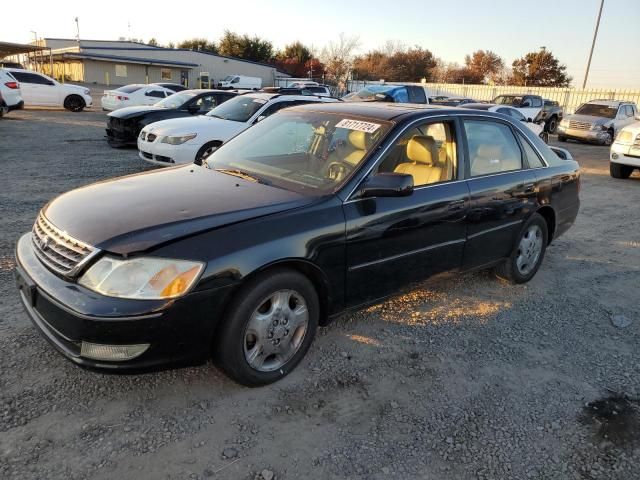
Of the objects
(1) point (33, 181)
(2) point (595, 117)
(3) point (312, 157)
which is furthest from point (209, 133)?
(2) point (595, 117)

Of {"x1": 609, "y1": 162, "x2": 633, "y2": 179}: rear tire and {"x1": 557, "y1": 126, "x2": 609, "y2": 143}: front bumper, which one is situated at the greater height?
{"x1": 557, "y1": 126, "x2": 609, "y2": 143}: front bumper

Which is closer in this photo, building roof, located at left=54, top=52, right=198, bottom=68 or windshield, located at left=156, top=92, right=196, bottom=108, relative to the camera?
windshield, located at left=156, top=92, right=196, bottom=108

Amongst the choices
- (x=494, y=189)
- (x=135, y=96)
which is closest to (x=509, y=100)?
(x=135, y=96)

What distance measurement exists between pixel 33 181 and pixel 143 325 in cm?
668

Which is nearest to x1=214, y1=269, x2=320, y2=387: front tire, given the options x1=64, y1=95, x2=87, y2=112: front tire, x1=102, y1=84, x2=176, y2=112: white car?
x1=102, y1=84, x2=176, y2=112: white car

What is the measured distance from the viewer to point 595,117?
19031 mm

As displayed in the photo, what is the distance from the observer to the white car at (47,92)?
1961 cm

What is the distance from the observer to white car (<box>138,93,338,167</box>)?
8.53 metres

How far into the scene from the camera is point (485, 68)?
237ft

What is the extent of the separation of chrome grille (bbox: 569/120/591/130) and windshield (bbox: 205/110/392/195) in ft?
59.1

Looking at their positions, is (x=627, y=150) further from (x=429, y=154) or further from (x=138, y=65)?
(x=138, y=65)

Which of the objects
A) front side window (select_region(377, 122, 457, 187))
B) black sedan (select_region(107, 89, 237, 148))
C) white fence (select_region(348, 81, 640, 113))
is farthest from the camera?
white fence (select_region(348, 81, 640, 113))

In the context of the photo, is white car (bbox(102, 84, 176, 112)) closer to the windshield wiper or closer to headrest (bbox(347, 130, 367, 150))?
the windshield wiper

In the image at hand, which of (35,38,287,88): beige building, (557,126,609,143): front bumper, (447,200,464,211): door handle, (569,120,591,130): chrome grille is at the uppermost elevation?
(35,38,287,88): beige building
